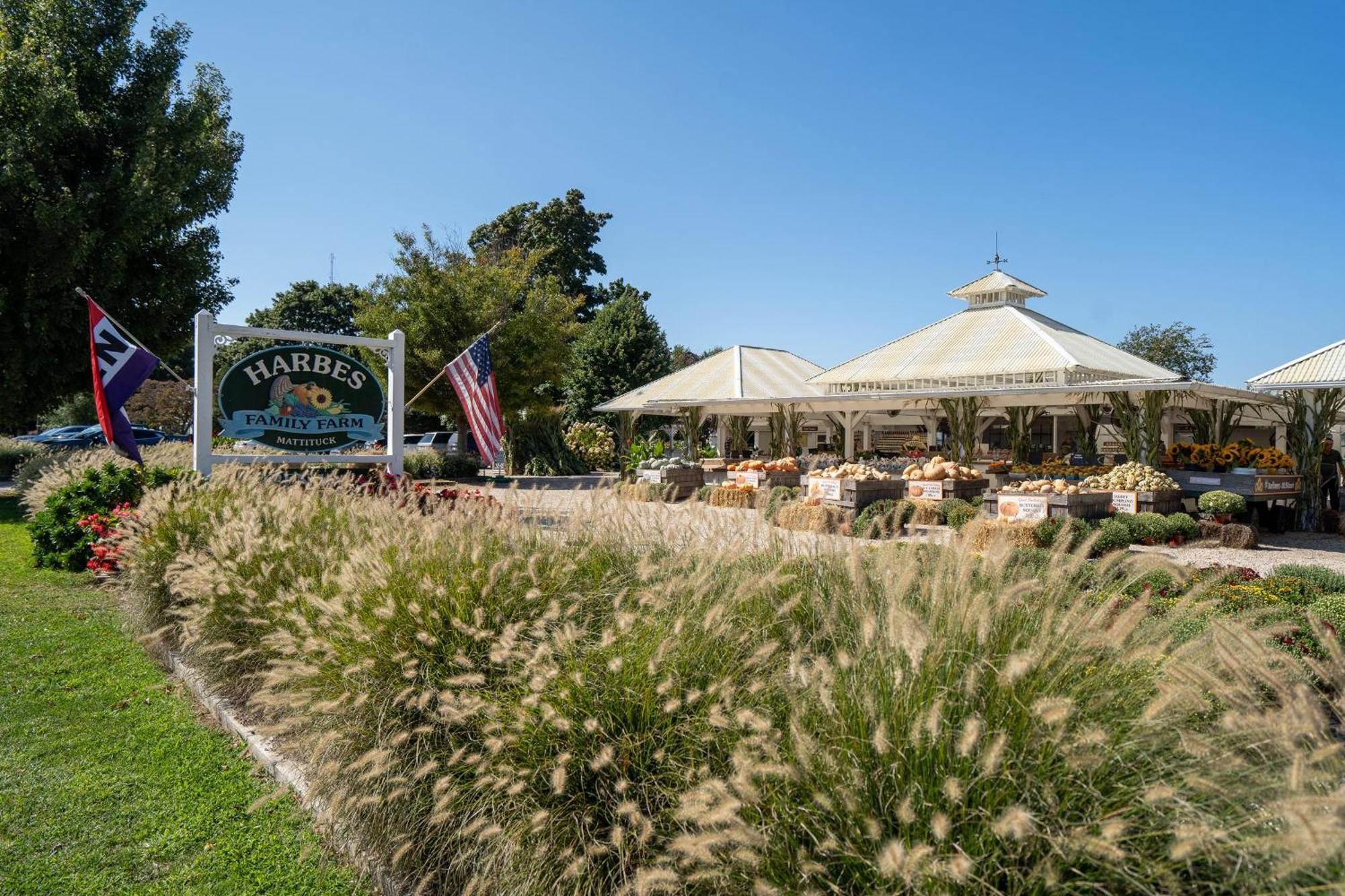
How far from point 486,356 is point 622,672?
8178 millimetres

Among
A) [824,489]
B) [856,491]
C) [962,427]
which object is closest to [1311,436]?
[962,427]

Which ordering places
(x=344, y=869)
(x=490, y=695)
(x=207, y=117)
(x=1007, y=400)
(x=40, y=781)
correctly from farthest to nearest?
(x=207, y=117) → (x=1007, y=400) → (x=40, y=781) → (x=344, y=869) → (x=490, y=695)

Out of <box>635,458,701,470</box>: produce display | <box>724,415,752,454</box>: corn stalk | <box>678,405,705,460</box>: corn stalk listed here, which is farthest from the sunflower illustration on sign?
<box>724,415,752,454</box>: corn stalk

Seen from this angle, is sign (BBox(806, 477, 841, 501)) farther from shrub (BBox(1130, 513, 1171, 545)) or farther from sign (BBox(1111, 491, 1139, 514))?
shrub (BBox(1130, 513, 1171, 545))

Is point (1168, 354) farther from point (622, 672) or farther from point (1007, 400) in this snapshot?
point (622, 672)

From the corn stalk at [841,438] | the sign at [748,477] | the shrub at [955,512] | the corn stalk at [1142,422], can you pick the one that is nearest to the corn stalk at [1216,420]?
the corn stalk at [1142,422]

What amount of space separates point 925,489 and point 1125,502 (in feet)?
9.46

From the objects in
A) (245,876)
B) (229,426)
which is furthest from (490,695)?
(229,426)

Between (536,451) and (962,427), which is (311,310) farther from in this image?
(962,427)

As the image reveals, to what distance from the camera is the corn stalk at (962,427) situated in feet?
51.1

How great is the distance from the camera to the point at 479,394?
31.7 feet

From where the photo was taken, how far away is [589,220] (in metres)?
44.5

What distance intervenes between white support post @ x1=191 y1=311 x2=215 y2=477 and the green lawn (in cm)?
339

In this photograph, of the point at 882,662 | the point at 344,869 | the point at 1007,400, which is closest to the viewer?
the point at 882,662
